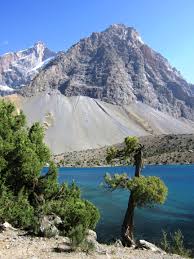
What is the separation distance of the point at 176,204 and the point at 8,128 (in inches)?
1488

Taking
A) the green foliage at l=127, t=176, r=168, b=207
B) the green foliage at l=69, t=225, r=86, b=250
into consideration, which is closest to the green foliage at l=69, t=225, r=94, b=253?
the green foliage at l=69, t=225, r=86, b=250

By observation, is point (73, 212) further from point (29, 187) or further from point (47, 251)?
point (47, 251)

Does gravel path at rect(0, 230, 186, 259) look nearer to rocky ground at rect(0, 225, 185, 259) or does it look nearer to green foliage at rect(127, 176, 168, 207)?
rocky ground at rect(0, 225, 185, 259)

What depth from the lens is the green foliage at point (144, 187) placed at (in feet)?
71.8

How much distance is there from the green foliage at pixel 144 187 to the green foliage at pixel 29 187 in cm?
430

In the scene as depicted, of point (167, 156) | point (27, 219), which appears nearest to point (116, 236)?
point (27, 219)

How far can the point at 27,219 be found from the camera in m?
25.9

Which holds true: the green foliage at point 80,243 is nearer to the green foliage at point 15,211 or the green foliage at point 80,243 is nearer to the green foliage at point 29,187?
the green foliage at point 29,187

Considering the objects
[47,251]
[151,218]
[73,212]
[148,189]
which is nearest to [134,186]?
[148,189]

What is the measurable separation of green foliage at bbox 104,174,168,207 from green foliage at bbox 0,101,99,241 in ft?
14.1

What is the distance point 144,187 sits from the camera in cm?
2181

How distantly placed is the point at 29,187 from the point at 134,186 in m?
9.58

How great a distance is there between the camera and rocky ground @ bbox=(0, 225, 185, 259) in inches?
686

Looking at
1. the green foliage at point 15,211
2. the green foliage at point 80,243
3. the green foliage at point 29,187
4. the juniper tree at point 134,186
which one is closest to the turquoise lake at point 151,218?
the juniper tree at point 134,186
